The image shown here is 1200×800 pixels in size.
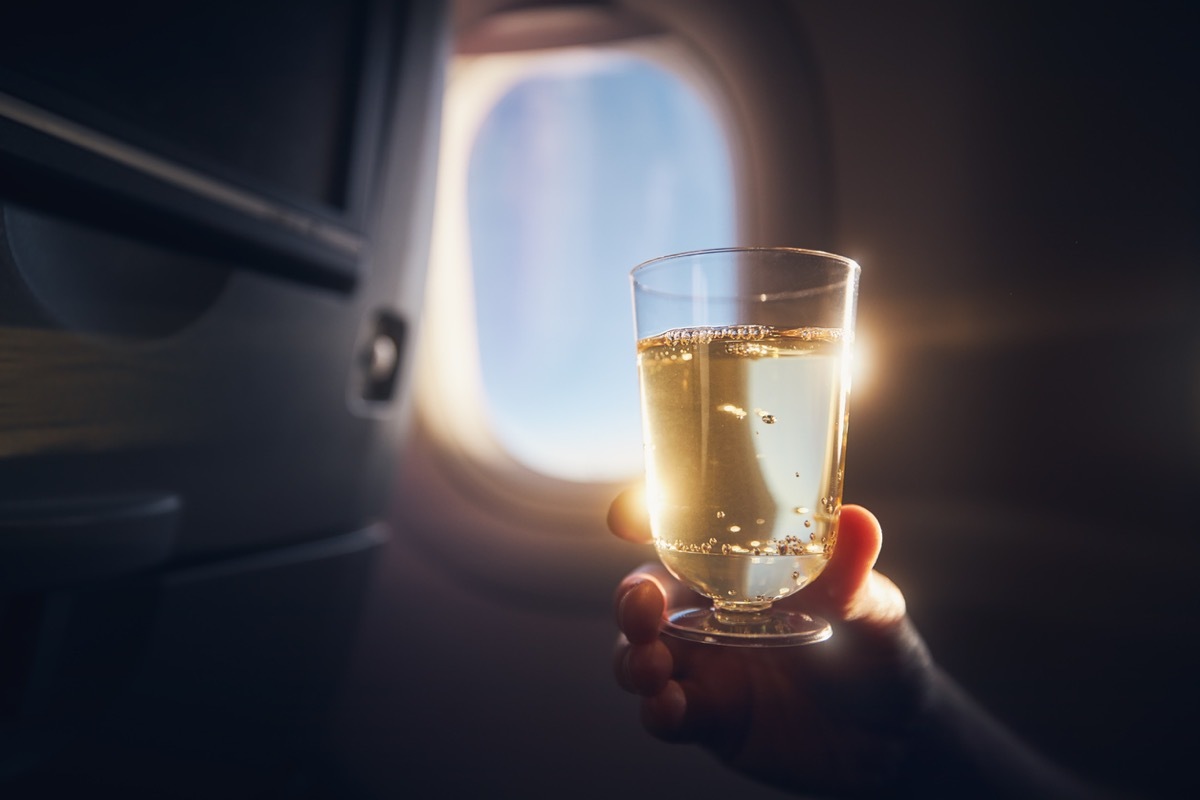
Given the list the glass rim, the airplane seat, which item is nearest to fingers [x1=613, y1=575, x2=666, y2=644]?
the glass rim

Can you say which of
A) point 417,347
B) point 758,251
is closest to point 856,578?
point 758,251

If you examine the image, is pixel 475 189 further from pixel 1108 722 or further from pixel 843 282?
pixel 1108 722

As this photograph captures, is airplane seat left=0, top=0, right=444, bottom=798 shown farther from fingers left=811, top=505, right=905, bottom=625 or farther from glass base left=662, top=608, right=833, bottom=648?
fingers left=811, top=505, right=905, bottom=625

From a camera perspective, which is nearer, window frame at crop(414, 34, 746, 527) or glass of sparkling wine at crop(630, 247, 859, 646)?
glass of sparkling wine at crop(630, 247, 859, 646)

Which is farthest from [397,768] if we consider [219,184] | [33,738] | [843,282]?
[843,282]

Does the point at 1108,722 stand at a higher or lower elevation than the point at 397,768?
higher

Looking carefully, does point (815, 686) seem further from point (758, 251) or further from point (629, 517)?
point (758, 251)

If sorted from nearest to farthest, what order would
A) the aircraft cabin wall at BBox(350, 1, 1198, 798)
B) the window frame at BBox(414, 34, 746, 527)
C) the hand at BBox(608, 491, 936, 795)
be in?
the hand at BBox(608, 491, 936, 795), the aircraft cabin wall at BBox(350, 1, 1198, 798), the window frame at BBox(414, 34, 746, 527)

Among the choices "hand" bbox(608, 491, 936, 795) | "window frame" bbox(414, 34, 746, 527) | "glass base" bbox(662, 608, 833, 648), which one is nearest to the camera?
"glass base" bbox(662, 608, 833, 648)
